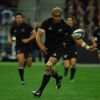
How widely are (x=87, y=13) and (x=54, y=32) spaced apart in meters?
19.6

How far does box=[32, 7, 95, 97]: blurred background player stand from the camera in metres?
14.3

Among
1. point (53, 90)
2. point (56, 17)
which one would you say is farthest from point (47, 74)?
point (53, 90)

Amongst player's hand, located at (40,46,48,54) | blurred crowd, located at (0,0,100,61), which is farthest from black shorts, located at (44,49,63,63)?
blurred crowd, located at (0,0,100,61)

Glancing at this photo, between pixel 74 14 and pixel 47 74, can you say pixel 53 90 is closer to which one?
pixel 47 74

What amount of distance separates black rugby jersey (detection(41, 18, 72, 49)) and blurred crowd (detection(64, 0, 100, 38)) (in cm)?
1825

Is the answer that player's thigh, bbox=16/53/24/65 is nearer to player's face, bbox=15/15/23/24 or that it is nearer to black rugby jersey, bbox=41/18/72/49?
player's face, bbox=15/15/23/24

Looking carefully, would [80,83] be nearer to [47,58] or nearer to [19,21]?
[19,21]

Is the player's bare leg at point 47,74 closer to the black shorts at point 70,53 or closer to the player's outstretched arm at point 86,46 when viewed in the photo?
the player's outstretched arm at point 86,46

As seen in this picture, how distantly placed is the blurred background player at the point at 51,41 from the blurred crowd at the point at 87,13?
1826 centimetres

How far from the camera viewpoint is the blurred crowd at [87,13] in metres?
33.5

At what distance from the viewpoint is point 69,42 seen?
68.9 ft

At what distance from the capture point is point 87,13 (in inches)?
1339

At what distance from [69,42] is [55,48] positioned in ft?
20.5

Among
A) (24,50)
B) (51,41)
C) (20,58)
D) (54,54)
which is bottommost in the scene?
(20,58)
